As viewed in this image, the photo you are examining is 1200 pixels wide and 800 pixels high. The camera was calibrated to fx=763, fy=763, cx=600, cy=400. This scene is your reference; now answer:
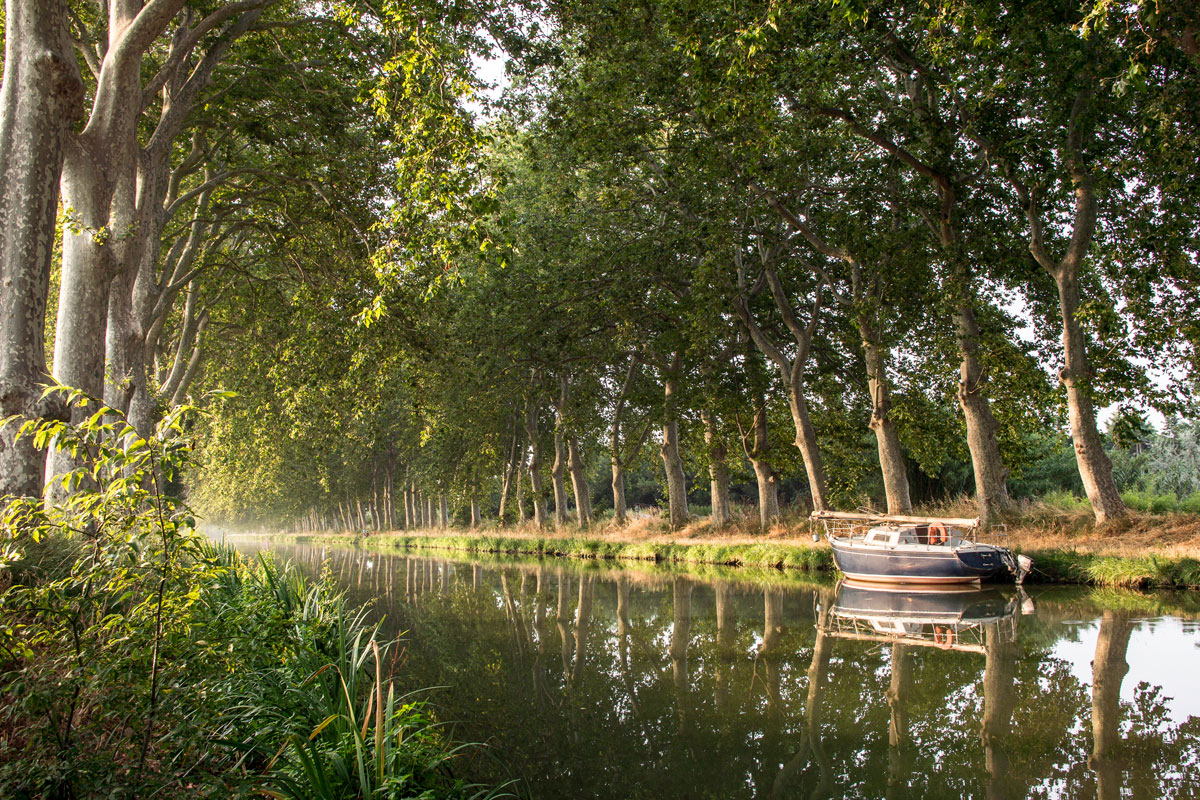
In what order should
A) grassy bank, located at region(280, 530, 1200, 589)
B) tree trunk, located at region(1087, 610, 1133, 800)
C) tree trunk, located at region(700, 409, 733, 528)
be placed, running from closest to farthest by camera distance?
1. tree trunk, located at region(1087, 610, 1133, 800)
2. grassy bank, located at region(280, 530, 1200, 589)
3. tree trunk, located at region(700, 409, 733, 528)

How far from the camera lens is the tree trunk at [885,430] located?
18.9m

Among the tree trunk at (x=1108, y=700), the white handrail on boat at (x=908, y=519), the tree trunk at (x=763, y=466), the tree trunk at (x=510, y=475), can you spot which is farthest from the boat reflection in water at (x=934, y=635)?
the tree trunk at (x=510, y=475)

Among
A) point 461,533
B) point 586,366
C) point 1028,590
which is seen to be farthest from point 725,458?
point 461,533

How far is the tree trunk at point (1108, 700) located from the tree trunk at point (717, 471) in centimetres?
1588

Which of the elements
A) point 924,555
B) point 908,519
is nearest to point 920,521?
point 908,519

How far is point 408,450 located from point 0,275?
36951 mm

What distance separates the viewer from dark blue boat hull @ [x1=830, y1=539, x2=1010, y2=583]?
1556 cm

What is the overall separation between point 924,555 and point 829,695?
9.07 m

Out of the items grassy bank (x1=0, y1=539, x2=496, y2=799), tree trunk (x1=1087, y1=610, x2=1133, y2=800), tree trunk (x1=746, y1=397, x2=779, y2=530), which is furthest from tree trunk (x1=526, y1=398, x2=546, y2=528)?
grassy bank (x1=0, y1=539, x2=496, y2=799)

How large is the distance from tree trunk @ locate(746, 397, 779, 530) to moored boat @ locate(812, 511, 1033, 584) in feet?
23.8

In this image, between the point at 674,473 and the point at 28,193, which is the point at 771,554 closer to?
the point at 674,473

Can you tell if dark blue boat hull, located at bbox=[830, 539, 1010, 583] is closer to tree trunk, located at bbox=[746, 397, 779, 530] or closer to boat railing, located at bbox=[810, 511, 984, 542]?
boat railing, located at bbox=[810, 511, 984, 542]

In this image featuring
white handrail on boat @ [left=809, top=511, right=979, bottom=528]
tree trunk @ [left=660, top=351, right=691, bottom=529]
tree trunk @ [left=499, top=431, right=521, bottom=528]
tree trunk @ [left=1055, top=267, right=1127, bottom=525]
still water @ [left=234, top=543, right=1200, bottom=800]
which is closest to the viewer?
still water @ [left=234, top=543, right=1200, bottom=800]

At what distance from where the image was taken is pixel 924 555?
627 inches
